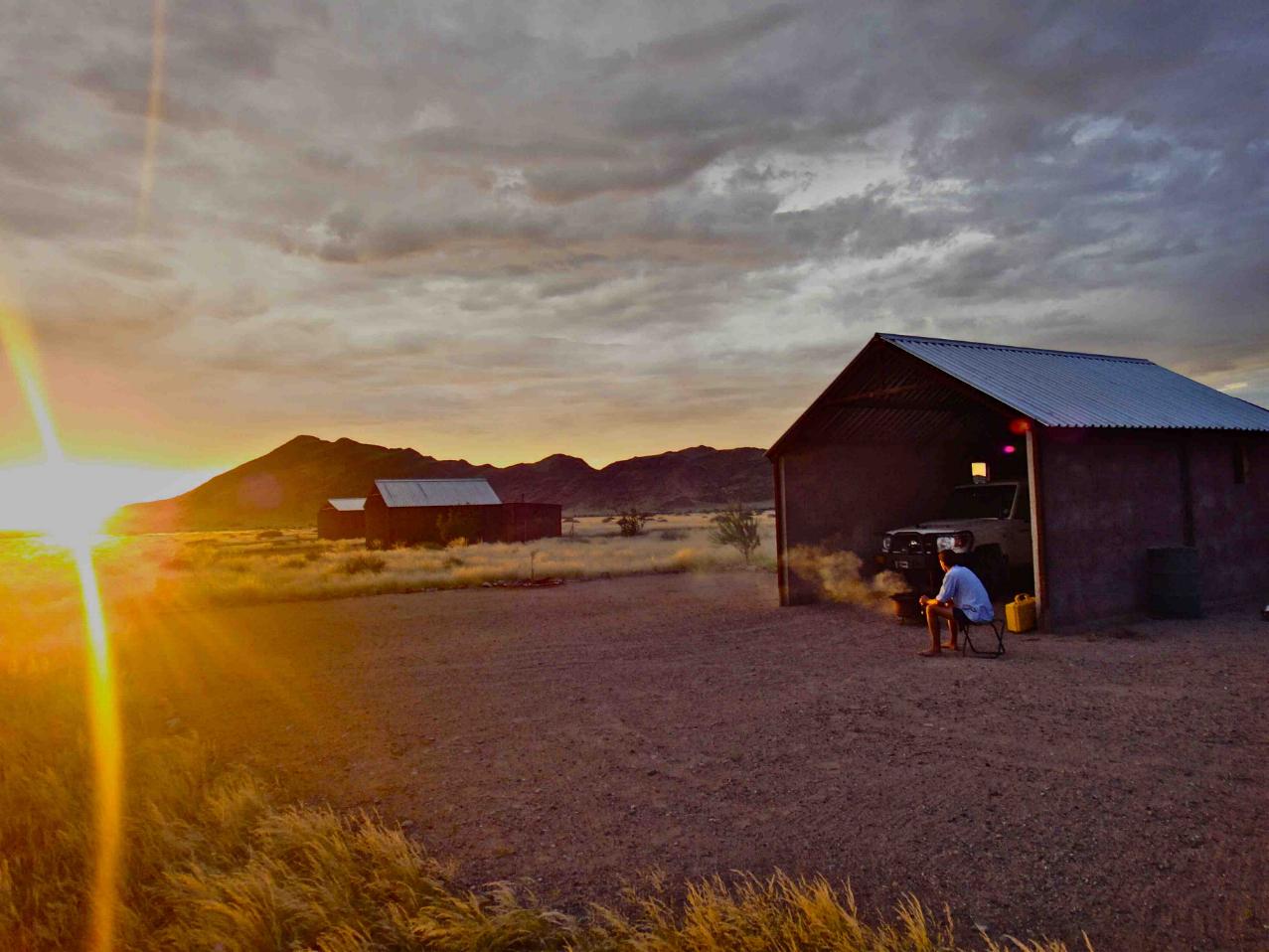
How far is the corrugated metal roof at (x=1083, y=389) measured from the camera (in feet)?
45.4

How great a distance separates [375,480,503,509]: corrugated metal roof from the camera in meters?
45.4

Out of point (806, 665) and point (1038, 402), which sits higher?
point (1038, 402)

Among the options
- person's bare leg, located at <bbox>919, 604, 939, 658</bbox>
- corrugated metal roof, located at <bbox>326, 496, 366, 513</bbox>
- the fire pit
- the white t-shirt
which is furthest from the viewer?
corrugated metal roof, located at <bbox>326, 496, 366, 513</bbox>

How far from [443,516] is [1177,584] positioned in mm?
36686

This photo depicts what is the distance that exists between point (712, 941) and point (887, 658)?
26.0ft

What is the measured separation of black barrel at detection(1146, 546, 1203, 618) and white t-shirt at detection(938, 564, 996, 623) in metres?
5.00

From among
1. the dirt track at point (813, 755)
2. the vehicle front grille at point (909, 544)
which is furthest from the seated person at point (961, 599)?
the vehicle front grille at point (909, 544)

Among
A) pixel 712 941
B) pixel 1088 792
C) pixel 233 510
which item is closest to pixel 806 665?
pixel 1088 792

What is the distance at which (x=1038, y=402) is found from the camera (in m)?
13.8

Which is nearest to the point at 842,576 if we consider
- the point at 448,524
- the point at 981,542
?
the point at 981,542

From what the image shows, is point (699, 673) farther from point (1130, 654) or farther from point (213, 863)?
point (213, 863)

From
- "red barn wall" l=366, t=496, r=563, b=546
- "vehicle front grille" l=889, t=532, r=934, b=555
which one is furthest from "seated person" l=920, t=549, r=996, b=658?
"red barn wall" l=366, t=496, r=563, b=546

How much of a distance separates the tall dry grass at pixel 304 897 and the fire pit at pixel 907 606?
32.3ft

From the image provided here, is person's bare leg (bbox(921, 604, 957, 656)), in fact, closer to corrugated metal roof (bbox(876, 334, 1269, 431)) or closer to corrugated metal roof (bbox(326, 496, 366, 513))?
corrugated metal roof (bbox(876, 334, 1269, 431))
